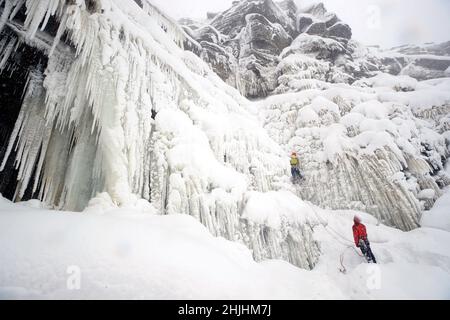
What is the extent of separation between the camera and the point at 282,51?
59.8 ft

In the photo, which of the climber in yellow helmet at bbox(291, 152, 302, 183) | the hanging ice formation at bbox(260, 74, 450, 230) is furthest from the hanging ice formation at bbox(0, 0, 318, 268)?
the hanging ice formation at bbox(260, 74, 450, 230)

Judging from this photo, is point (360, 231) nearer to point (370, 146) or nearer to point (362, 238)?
point (362, 238)

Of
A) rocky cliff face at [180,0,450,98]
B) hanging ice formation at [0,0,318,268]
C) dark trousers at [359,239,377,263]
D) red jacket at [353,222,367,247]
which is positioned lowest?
dark trousers at [359,239,377,263]

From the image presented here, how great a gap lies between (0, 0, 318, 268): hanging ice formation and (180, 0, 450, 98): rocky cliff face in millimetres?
9341

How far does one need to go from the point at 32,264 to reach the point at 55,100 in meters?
5.25

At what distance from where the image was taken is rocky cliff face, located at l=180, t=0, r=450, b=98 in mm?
15898

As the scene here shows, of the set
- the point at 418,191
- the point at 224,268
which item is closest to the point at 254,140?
the point at 418,191

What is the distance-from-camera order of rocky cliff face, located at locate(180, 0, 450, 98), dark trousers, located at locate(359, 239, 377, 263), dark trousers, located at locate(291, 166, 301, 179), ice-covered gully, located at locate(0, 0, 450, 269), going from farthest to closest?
1. rocky cliff face, located at locate(180, 0, 450, 98)
2. dark trousers, located at locate(291, 166, 301, 179)
3. dark trousers, located at locate(359, 239, 377, 263)
4. ice-covered gully, located at locate(0, 0, 450, 269)

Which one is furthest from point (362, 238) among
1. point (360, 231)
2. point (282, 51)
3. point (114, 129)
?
point (282, 51)

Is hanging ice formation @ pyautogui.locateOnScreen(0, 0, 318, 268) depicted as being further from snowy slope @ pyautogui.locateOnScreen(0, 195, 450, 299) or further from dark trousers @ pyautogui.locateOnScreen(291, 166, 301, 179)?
dark trousers @ pyautogui.locateOnScreen(291, 166, 301, 179)

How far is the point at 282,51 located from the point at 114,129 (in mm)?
16224

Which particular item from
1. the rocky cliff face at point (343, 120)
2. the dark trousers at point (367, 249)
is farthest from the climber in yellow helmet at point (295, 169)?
the dark trousers at point (367, 249)

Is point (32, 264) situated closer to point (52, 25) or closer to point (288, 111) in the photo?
point (52, 25)

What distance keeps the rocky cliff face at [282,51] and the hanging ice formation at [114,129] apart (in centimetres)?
934
